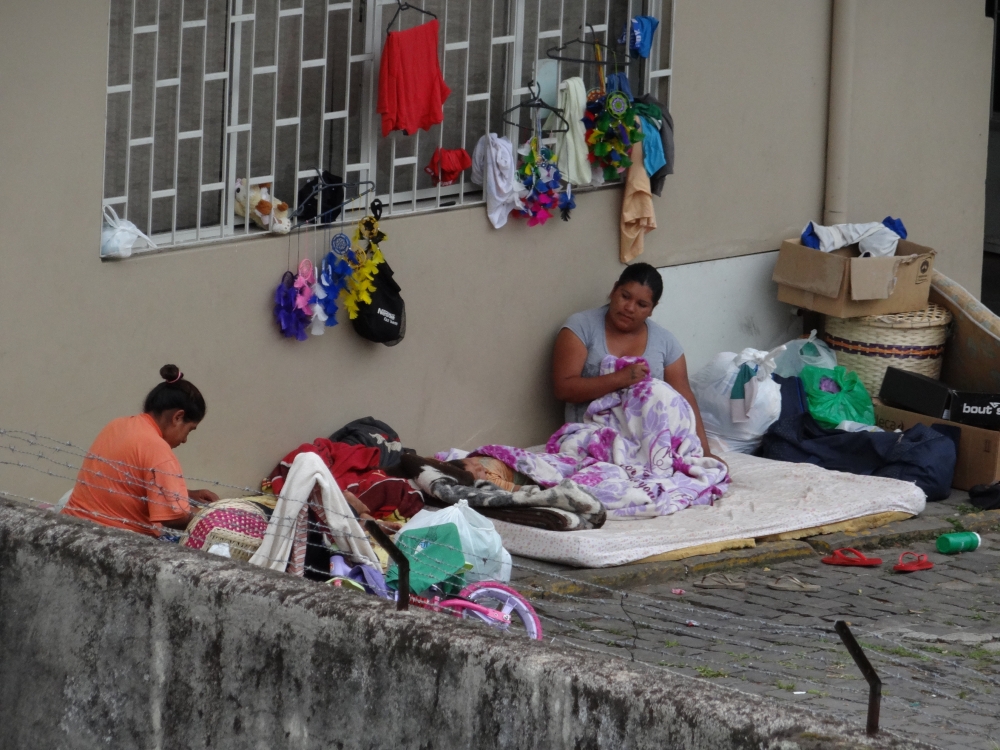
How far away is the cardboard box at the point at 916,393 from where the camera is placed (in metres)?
8.03

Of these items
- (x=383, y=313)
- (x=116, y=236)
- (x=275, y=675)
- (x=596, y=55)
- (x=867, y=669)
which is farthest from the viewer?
(x=596, y=55)

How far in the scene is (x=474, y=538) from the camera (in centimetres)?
567

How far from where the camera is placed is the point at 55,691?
3.84m

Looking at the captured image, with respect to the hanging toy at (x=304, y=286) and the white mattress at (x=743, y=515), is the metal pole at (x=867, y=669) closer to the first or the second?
the white mattress at (x=743, y=515)

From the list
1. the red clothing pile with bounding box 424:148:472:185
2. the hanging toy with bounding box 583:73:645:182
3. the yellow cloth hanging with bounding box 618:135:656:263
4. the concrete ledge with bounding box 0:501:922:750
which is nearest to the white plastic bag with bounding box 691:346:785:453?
the yellow cloth hanging with bounding box 618:135:656:263

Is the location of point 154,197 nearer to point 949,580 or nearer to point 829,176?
point 949,580

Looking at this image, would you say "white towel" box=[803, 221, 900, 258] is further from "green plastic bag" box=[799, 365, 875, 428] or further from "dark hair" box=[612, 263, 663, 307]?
"dark hair" box=[612, 263, 663, 307]

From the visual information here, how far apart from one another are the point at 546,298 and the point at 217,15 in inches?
94.0

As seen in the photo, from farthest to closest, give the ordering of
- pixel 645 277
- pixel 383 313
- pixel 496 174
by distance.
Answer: pixel 645 277 → pixel 496 174 → pixel 383 313

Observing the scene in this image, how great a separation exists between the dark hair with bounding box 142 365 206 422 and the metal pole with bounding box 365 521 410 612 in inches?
87.0

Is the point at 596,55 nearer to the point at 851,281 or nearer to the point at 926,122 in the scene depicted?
the point at 851,281

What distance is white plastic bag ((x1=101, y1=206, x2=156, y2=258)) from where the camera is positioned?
6.06 meters

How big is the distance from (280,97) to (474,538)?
2.35 meters

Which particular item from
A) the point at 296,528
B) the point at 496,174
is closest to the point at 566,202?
the point at 496,174
